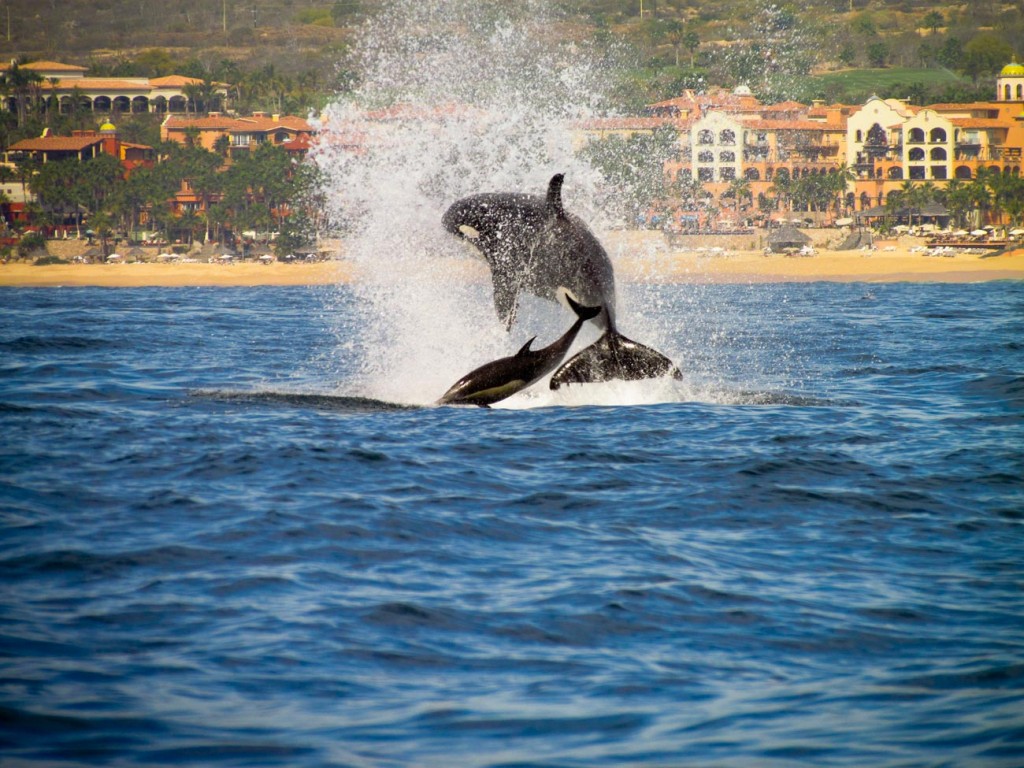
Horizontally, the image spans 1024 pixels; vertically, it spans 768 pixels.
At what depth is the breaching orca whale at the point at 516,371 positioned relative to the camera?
16.1m

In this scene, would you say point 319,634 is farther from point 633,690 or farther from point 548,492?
point 548,492

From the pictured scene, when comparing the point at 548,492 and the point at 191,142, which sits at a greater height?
the point at 191,142

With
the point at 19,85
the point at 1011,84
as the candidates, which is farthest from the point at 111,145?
the point at 1011,84

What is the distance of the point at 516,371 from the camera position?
54.8 feet

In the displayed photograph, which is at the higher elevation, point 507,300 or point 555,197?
point 555,197

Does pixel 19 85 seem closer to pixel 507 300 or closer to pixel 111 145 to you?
pixel 111 145

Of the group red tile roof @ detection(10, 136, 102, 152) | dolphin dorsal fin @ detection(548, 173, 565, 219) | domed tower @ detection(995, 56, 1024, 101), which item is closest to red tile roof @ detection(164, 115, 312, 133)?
red tile roof @ detection(10, 136, 102, 152)

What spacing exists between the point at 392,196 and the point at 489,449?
10699 mm

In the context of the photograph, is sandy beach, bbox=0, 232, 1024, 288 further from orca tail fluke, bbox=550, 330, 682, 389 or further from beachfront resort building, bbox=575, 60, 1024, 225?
orca tail fluke, bbox=550, 330, 682, 389

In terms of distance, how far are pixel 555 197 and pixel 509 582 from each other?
7.76 meters

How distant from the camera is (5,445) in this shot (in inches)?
613

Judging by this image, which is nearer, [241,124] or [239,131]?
[239,131]

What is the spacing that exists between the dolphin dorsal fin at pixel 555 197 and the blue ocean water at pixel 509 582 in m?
2.75

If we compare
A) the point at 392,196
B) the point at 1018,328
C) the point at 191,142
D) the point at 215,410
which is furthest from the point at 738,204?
the point at 215,410
